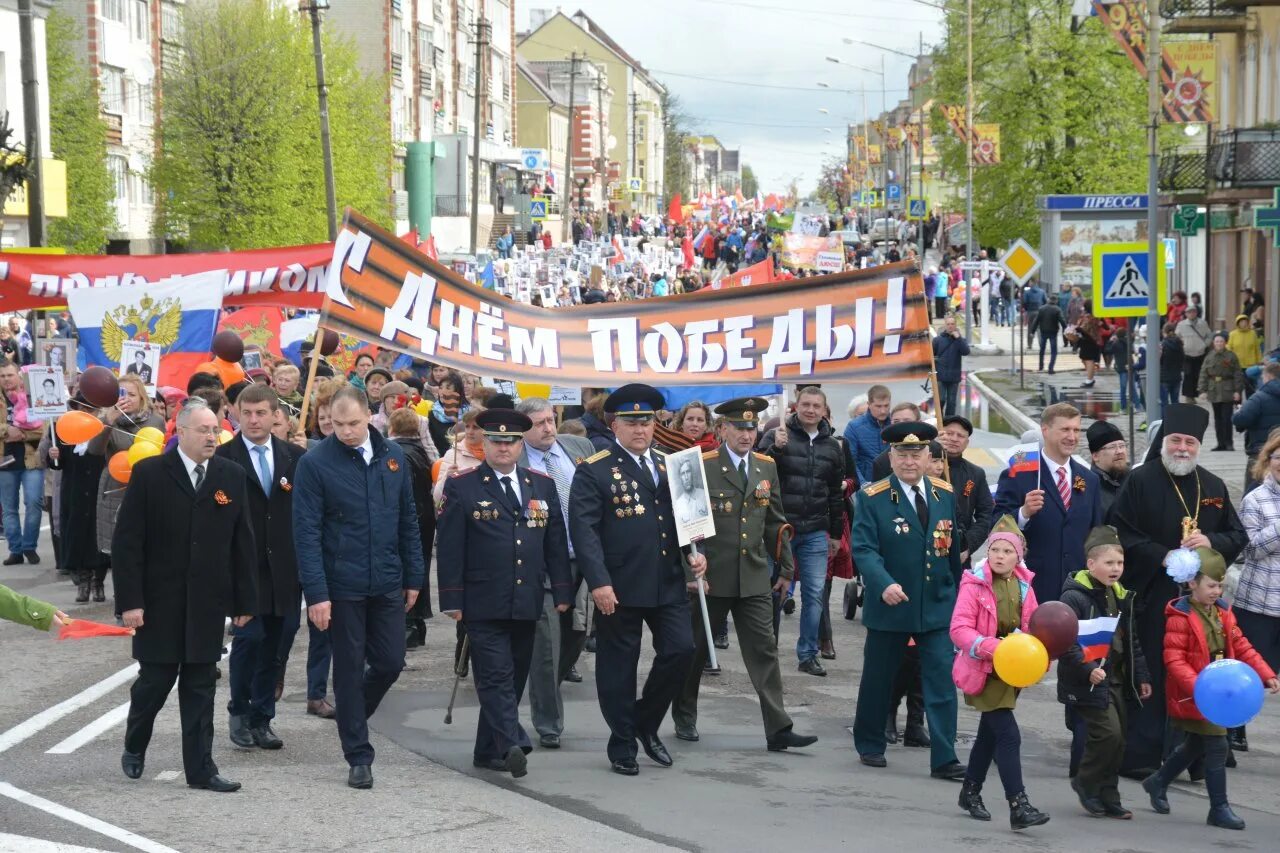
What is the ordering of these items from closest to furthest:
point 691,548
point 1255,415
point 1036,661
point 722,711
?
point 1036,661 < point 691,548 < point 722,711 < point 1255,415

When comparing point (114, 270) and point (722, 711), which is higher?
point (114, 270)

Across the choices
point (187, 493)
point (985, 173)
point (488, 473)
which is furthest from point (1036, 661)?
point (985, 173)

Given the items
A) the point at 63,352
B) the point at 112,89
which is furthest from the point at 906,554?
the point at 112,89

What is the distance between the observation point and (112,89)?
2023 inches

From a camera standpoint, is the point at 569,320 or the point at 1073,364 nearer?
the point at 569,320

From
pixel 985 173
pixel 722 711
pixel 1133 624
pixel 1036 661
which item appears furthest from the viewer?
pixel 985 173

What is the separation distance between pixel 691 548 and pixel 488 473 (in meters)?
1.20

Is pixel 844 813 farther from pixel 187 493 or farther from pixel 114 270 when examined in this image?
pixel 114 270

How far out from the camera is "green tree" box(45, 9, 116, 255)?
46.1 meters

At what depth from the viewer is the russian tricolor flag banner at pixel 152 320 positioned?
16547 millimetres

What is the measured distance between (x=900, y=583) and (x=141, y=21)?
4902 centimetres

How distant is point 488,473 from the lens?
8.63m

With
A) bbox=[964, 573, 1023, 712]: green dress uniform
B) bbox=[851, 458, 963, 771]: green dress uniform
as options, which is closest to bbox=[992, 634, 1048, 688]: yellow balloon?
bbox=[964, 573, 1023, 712]: green dress uniform

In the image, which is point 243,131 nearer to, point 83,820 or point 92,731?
point 92,731
